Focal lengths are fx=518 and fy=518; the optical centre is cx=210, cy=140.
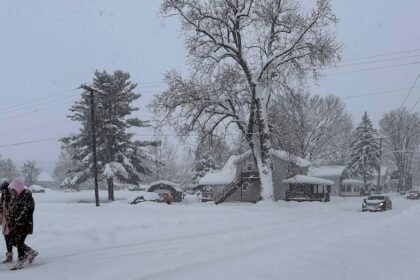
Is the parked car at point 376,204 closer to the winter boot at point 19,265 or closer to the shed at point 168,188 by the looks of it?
the winter boot at point 19,265

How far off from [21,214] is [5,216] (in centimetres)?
34

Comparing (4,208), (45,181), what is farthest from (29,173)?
(4,208)

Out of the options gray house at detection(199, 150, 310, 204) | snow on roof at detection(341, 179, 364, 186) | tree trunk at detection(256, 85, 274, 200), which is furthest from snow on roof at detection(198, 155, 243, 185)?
snow on roof at detection(341, 179, 364, 186)

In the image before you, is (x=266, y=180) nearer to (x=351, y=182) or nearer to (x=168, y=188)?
(x=168, y=188)

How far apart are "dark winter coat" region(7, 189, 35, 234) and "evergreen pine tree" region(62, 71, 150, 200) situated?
44435mm

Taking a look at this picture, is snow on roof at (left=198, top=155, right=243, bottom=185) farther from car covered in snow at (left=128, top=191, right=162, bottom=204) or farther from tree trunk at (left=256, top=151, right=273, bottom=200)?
tree trunk at (left=256, top=151, right=273, bottom=200)

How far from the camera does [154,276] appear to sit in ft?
29.2

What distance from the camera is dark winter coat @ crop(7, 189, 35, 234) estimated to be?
1033 centimetres

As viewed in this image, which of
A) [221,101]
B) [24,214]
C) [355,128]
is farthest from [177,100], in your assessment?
[355,128]

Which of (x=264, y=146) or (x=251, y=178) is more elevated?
(x=264, y=146)

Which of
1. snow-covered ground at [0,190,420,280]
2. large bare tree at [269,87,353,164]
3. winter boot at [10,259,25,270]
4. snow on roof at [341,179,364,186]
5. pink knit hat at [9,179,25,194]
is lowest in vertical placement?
snow on roof at [341,179,364,186]

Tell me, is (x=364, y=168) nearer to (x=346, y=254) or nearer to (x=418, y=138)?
(x=418, y=138)

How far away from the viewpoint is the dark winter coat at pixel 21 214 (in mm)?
10328

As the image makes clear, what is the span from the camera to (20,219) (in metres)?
10.4
